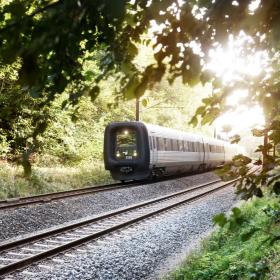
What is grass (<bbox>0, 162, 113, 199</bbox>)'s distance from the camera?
17062 mm

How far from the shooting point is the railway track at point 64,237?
7.75 m

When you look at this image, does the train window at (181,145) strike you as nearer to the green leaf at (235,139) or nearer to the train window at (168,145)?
the train window at (168,145)

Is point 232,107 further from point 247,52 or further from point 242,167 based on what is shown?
point 247,52

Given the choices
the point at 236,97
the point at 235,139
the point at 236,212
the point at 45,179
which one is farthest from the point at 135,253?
the point at 45,179

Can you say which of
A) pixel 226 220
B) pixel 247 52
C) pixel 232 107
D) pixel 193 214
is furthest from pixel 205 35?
pixel 193 214

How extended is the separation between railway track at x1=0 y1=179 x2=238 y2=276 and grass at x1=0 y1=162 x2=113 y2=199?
198 inches

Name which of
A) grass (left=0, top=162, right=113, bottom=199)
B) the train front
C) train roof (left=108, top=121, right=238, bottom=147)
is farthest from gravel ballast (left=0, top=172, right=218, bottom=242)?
train roof (left=108, top=121, right=238, bottom=147)

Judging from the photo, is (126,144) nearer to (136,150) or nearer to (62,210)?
(136,150)

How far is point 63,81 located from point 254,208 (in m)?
10.9

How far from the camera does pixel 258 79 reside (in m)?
3.14

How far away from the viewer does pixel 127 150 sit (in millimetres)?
22031

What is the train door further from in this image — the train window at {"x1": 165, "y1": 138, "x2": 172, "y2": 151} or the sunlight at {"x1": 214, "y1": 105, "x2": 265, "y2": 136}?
the sunlight at {"x1": 214, "y1": 105, "x2": 265, "y2": 136}

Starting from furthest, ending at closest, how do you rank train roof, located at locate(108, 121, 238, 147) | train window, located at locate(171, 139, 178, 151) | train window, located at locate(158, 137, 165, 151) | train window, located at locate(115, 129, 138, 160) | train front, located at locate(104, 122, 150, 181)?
train window, located at locate(171, 139, 178, 151) < train window, located at locate(158, 137, 165, 151) < train window, located at locate(115, 129, 138, 160) < train roof, located at locate(108, 121, 238, 147) < train front, located at locate(104, 122, 150, 181)

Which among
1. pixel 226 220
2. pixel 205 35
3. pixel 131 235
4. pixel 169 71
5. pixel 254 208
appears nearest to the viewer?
pixel 169 71
